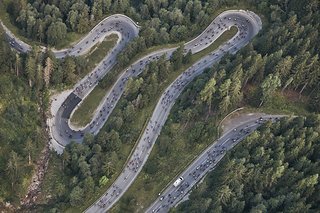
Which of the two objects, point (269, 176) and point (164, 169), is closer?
point (269, 176)

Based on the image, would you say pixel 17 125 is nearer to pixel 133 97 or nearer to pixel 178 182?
pixel 133 97

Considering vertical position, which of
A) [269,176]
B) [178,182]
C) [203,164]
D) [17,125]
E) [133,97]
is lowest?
[269,176]

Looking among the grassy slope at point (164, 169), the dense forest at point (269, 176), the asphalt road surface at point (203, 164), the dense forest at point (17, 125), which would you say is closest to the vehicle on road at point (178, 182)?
the asphalt road surface at point (203, 164)

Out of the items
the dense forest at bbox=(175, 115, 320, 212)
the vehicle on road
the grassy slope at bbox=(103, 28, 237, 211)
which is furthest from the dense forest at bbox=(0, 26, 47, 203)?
the dense forest at bbox=(175, 115, 320, 212)

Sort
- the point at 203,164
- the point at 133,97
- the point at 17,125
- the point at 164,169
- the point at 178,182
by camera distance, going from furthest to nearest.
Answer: the point at 133,97, the point at 17,125, the point at 203,164, the point at 164,169, the point at 178,182

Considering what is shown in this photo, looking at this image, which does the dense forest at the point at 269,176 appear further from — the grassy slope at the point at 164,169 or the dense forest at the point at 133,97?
the dense forest at the point at 133,97

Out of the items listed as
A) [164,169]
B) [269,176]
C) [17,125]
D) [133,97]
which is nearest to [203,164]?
[164,169]

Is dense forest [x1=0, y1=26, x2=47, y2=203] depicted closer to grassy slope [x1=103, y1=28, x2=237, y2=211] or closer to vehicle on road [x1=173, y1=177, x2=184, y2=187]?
grassy slope [x1=103, y1=28, x2=237, y2=211]

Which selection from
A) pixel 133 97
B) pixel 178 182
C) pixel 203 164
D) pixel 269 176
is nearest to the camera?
pixel 269 176
